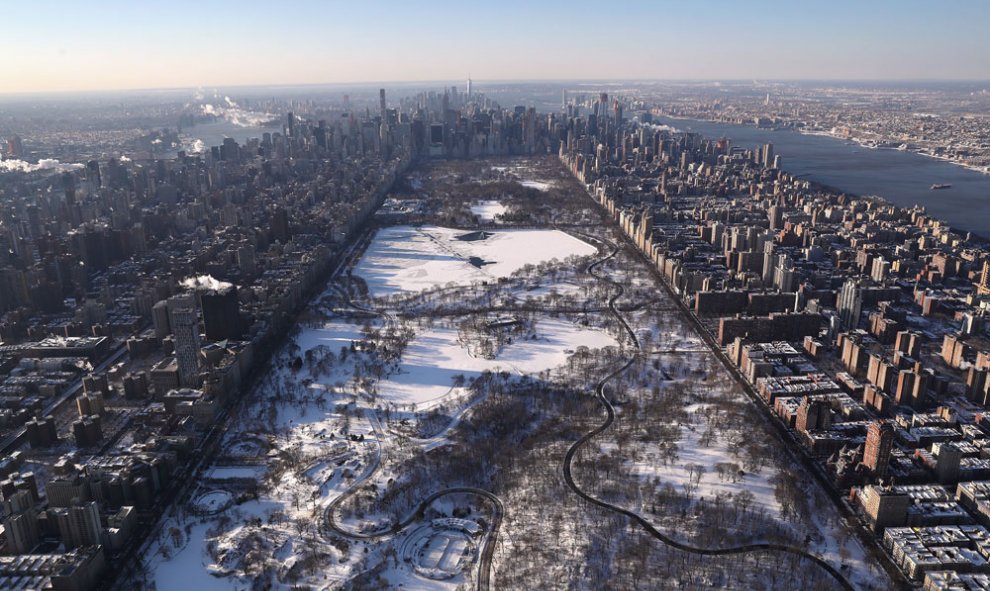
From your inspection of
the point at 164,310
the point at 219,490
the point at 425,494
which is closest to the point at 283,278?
the point at 164,310

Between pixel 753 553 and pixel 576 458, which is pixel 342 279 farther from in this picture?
pixel 753 553

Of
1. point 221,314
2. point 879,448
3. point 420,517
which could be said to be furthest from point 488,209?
point 879,448

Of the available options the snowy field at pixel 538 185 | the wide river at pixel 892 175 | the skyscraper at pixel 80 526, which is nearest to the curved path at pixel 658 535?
the skyscraper at pixel 80 526

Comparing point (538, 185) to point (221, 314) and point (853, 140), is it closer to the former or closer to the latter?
point (221, 314)

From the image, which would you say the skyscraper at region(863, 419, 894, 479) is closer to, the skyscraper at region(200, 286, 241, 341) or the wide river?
the skyscraper at region(200, 286, 241, 341)

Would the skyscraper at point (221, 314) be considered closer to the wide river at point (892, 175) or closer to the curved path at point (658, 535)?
the curved path at point (658, 535)

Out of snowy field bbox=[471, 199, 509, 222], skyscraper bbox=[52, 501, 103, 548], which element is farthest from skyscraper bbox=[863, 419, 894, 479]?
snowy field bbox=[471, 199, 509, 222]
